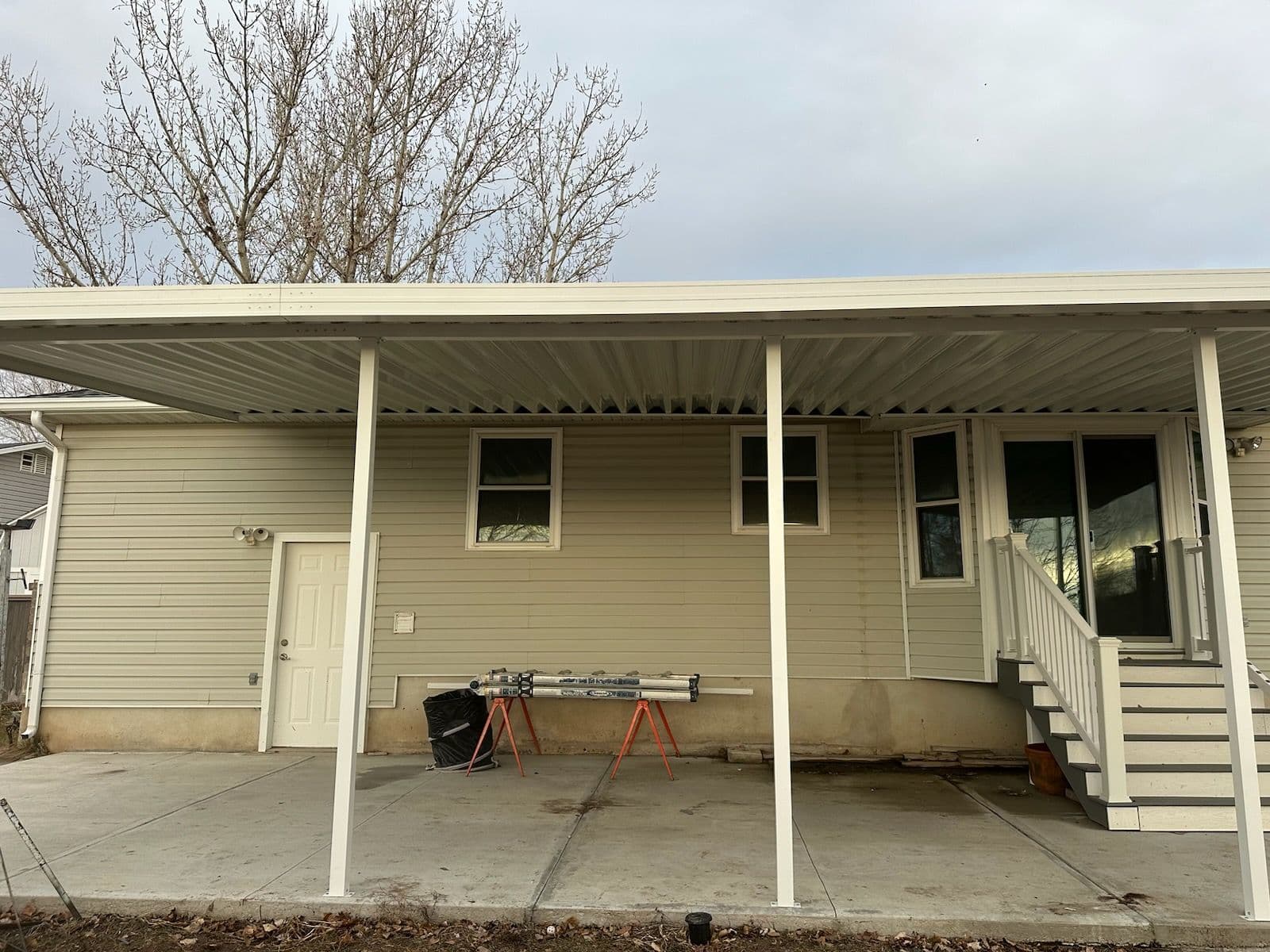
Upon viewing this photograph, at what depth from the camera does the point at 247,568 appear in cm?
726

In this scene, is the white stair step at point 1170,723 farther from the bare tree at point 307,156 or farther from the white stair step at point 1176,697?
the bare tree at point 307,156

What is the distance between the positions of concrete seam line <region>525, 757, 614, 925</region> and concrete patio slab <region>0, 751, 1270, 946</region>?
0.01 meters

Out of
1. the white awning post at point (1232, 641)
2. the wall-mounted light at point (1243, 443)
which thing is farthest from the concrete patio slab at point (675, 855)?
the wall-mounted light at point (1243, 443)

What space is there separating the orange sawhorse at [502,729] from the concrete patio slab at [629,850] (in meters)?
0.21

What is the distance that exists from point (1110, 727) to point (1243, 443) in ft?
11.6

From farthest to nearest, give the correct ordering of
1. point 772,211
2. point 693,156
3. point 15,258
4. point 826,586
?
point 772,211 → point 693,156 → point 15,258 → point 826,586

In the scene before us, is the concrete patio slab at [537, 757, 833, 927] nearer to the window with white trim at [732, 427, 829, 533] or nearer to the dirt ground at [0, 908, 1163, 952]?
the dirt ground at [0, 908, 1163, 952]

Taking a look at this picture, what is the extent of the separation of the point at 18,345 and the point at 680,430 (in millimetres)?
4742

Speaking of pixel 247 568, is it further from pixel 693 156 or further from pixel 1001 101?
pixel 1001 101

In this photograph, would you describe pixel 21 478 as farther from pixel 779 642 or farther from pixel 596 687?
pixel 779 642

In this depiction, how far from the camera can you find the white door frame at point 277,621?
7000 millimetres

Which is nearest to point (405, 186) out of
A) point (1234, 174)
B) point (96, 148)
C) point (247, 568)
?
point (96, 148)

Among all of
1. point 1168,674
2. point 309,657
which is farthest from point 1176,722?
point 309,657

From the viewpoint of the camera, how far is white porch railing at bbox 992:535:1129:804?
15.5ft
